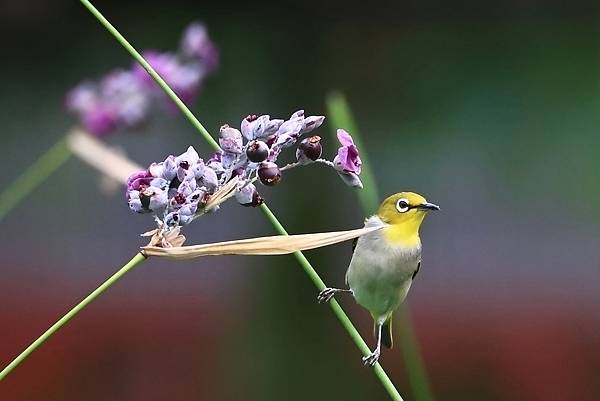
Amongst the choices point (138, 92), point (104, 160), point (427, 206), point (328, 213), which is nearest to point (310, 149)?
point (427, 206)

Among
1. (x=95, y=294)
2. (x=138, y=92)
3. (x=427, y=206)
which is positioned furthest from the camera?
(x=138, y=92)

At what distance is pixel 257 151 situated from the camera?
53 cm

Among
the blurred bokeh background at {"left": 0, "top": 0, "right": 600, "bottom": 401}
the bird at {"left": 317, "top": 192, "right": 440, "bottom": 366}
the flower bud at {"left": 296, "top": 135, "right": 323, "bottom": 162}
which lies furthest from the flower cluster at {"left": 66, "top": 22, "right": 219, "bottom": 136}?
the blurred bokeh background at {"left": 0, "top": 0, "right": 600, "bottom": 401}

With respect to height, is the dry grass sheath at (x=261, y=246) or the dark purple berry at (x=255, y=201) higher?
the dark purple berry at (x=255, y=201)

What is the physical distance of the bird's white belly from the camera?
73 centimetres

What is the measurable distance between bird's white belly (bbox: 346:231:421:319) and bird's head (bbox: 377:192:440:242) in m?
0.01

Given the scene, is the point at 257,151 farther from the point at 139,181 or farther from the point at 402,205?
the point at 402,205

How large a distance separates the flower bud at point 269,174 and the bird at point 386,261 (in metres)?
0.17

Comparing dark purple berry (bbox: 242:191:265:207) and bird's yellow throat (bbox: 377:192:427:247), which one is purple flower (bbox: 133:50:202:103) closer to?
bird's yellow throat (bbox: 377:192:427:247)

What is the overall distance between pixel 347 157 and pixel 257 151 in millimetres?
62

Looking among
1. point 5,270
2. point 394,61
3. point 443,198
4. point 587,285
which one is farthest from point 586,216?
point 5,270

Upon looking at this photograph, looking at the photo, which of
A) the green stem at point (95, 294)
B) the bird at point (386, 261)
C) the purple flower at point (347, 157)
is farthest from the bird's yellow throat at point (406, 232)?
the green stem at point (95, 294)

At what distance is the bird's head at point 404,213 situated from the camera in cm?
68

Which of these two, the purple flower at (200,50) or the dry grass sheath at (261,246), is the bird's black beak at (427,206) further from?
the purple flower at (200,50)
